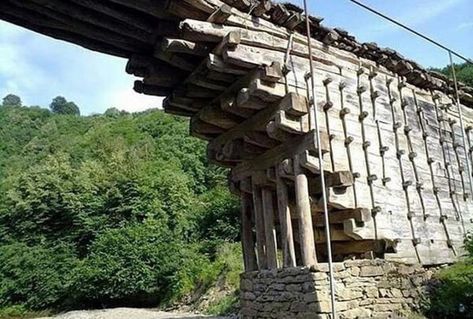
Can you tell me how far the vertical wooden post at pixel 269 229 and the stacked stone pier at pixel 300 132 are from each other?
0.06 ft

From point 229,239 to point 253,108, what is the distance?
14.4 metres

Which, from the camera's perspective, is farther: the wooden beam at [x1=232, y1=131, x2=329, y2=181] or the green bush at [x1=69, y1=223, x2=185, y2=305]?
the green bush at [x1=69, y1=223, x2=185, y2=305]

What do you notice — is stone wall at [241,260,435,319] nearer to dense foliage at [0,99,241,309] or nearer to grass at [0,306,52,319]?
dense foliage at [0,99,241,309]

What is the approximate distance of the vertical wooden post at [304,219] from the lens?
695 cm

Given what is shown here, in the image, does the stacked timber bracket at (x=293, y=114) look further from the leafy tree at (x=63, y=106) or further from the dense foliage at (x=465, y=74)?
the leafy tree at (x=63, y=106)

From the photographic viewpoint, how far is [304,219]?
7043mm

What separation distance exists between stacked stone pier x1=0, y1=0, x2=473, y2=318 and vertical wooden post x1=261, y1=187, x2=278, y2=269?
2 cm

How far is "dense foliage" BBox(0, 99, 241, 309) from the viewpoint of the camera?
20.9 meters

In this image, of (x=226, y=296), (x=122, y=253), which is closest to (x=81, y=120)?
(x=122, y=253)

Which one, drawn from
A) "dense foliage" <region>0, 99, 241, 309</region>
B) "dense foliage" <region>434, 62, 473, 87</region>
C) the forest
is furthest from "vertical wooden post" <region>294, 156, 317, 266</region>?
"dense foliage" <region>434, 62, 473, 87</region>

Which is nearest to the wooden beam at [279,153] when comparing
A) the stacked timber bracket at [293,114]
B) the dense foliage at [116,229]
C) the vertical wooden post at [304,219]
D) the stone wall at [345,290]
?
the stacked timber bracket at [293,114]

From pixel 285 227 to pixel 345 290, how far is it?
4.48ft

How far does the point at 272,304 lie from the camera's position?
24.1ft

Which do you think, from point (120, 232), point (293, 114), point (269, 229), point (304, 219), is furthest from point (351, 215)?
point (120, 232)
